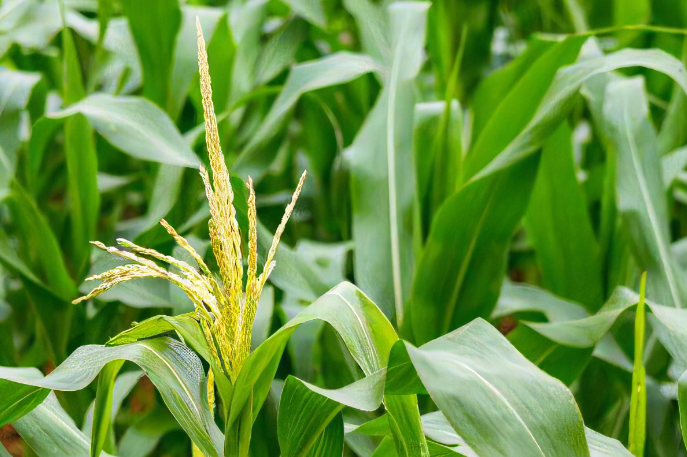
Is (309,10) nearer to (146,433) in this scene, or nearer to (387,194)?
(387,194)

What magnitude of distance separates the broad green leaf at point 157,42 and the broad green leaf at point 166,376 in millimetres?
538

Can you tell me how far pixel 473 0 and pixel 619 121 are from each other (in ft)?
1.92

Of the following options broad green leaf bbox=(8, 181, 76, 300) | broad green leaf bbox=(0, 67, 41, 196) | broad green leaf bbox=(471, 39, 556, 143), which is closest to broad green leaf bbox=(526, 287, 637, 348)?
broad green leaf bbox=(471, 39, 556, 143)

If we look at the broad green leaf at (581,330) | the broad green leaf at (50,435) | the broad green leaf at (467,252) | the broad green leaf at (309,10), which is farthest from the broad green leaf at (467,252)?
the broad green leaf at (309,10)

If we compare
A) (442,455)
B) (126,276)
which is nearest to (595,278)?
(442,455)

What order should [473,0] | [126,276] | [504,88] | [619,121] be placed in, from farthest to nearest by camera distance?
[473,0] < [504,88] < [619,121] < [126,276]

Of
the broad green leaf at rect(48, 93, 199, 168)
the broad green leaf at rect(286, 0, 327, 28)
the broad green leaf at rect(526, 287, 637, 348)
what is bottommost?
the broad green leaf at rect(526, 287, 637, 348)

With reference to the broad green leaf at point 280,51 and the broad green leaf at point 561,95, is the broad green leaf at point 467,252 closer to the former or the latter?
the broad green leaf at point 561,95

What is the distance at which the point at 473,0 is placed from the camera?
1310mm

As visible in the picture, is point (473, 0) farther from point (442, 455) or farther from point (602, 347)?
point (442, 455)

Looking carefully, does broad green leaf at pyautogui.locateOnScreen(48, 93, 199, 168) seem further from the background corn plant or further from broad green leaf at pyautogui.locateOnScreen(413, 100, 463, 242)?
broad green leaf at pyautogui.locateOnScreen(413, 100, 463, 242)

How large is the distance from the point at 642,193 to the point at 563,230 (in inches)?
4.2

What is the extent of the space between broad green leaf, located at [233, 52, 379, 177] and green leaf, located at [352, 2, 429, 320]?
43mm

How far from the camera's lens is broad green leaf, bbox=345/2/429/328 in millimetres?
743
